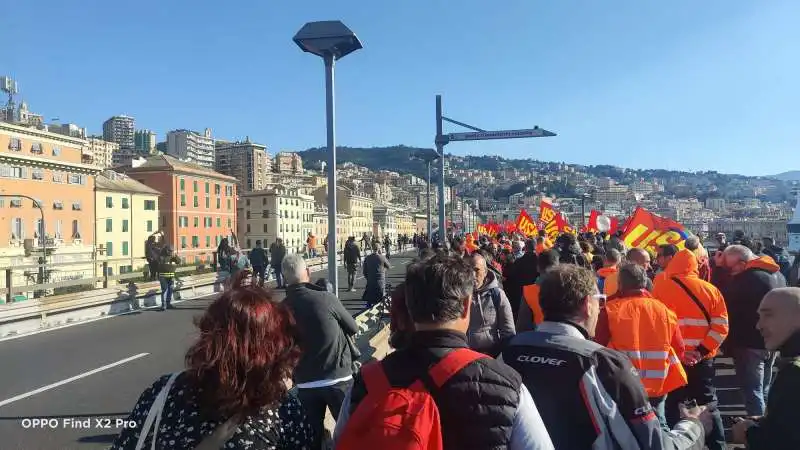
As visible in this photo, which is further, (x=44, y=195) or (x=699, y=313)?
(x=44, y=195)

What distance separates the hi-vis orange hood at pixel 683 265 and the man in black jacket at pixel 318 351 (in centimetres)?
303

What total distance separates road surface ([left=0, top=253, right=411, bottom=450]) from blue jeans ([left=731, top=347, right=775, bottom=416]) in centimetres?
543

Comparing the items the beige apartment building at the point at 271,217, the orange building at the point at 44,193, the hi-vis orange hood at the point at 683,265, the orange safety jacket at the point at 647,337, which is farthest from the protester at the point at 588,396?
the beige apartment building at the point at 271,217

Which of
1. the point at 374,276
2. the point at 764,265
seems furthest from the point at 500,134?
the point at 764,265

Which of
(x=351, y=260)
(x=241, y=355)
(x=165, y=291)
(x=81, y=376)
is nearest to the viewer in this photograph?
(x=241, y=355)

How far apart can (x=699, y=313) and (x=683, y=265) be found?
50 cm

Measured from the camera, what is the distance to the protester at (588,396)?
2467 millimetres

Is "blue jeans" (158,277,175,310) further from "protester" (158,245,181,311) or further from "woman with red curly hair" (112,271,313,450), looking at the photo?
"woman with red curly hair" (112,271,313,450)

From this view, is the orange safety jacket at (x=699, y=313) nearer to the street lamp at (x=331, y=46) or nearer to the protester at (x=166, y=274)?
the street lamp at (x=331, y=46)

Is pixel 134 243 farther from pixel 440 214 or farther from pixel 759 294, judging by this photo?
pixel 759 294

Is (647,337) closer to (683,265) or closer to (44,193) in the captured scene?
(683,265)

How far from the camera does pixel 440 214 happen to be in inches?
941

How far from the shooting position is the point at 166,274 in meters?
15.7

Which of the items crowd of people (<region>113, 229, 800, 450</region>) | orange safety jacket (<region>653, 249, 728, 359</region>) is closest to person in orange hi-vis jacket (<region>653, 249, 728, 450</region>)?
orange safety jacket (<region>653, 249, 728, 359</region>)
